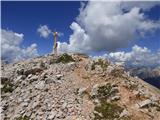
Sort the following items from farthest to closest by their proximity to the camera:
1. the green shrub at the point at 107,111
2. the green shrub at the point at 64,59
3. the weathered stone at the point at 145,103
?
the green shrub at the point at 64,59, the weathered stone at the point at 145,103, the green shrub at the point at 107,111

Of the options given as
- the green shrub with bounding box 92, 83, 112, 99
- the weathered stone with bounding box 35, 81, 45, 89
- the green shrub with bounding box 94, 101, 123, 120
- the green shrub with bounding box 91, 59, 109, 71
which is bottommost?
the green shrub with bounding box 94, 101, 123, 120

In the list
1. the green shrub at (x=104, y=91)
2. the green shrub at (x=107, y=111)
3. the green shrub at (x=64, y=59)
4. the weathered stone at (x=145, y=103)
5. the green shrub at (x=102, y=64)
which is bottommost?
the green shrub at (x=107, y=111)

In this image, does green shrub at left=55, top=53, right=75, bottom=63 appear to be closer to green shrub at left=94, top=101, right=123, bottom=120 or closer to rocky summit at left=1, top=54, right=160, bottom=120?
rocky summit at left=1, top=54, right=160, bottom=120

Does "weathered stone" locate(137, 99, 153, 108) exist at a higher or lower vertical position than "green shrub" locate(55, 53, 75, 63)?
lower

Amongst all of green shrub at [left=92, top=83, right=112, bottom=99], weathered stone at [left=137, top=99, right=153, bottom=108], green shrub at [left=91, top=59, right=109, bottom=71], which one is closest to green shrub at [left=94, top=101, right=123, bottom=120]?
green shrub at [left=92, top=83, right=112, bottom=99]

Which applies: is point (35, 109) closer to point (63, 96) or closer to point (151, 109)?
point (63, 96)

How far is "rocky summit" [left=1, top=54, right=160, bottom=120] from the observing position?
110ft

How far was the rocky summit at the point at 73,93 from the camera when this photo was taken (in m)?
33.4

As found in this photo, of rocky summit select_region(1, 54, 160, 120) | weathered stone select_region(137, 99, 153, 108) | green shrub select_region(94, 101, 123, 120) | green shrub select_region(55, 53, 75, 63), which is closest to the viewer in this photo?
green shrub select_region(94, 101, 123, 120)

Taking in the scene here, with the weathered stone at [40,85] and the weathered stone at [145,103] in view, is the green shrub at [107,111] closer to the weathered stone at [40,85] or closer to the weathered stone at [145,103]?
the weathered stone at [145,103]

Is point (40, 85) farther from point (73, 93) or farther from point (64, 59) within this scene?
point (64, 59)

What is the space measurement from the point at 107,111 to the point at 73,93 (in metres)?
5.09

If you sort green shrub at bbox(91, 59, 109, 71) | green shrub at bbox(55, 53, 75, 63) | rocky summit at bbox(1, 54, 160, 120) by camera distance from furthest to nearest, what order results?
1. green shrub at bbox(55, 53, 75, 63)
2. green shrub at bbox(91, 59, 109, 71)
3. rocky summit at bbox(1, 54, 160, 120)

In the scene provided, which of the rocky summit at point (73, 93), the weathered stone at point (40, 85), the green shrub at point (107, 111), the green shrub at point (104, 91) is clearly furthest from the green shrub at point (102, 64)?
the green shrub at point (107, 111)
